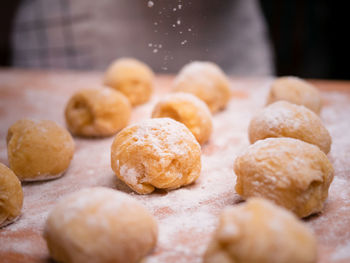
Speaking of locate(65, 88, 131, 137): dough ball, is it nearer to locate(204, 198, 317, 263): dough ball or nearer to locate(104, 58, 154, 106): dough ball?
locate(104, 58, 154, 106): dough ball

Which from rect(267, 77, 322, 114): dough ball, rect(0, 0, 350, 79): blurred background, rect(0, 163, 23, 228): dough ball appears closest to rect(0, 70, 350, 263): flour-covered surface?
rect(0, 163, 23, 228): dough ball

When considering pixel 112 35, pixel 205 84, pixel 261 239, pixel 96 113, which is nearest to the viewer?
pixel 261 239

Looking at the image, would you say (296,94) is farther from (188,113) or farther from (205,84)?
(188,113)

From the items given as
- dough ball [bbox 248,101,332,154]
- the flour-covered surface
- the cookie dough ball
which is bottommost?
the flour-covered surface

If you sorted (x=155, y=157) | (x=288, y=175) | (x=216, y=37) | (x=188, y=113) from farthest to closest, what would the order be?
(x=216, y=37), (x=188, y=113), (x=155, y=157), (x=288, y=175)

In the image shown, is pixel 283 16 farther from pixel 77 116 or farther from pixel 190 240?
pixel 190 240

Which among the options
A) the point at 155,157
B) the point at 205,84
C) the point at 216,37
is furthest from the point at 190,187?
the point at 216,37
